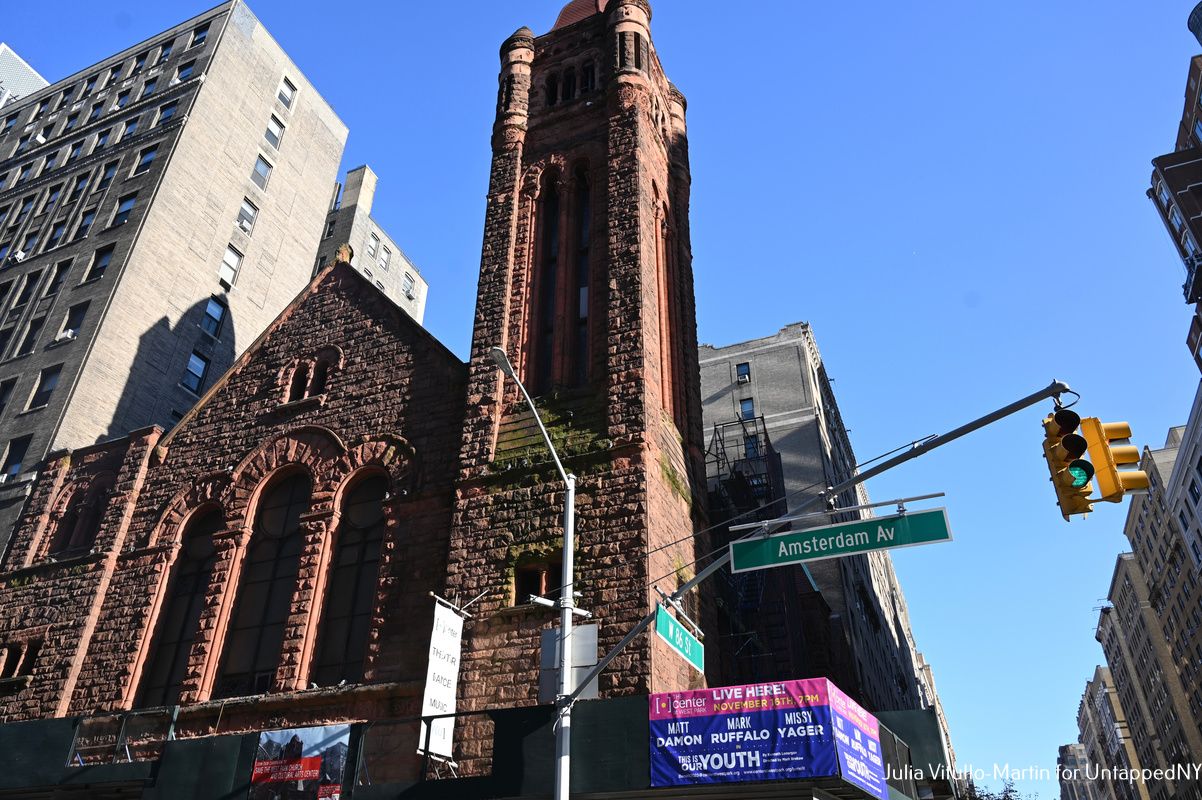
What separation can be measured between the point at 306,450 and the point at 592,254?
8678 millimetres

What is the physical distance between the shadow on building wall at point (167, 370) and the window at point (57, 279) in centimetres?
475

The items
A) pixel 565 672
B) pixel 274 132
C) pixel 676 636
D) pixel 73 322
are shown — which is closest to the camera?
pixel 676 636

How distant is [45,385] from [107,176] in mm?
12847

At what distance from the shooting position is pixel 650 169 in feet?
83.1

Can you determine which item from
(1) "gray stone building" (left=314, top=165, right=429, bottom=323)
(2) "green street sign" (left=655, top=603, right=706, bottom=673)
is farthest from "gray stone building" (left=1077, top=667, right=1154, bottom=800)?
(2) "green street sign" (left=655, top=603, right=706, bottom=673)

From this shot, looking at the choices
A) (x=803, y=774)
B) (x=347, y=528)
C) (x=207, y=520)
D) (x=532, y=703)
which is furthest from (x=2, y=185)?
(x=803, y=774)

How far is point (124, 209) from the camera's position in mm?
37844

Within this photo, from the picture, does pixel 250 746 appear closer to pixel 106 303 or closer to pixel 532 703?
pixel 532 703

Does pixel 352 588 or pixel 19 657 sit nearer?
pixel 352 588

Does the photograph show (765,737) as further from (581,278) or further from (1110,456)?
(581,278)

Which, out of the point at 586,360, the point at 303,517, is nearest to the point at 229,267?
the point at 303,517

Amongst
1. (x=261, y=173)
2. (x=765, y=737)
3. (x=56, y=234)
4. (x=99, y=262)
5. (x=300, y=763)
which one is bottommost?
(x=765, y=737)

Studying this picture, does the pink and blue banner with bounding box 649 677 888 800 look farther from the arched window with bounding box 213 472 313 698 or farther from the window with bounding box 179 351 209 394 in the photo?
the window with bounding box 179 351 209 394

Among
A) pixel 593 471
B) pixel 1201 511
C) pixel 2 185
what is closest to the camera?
pixel 593 471
